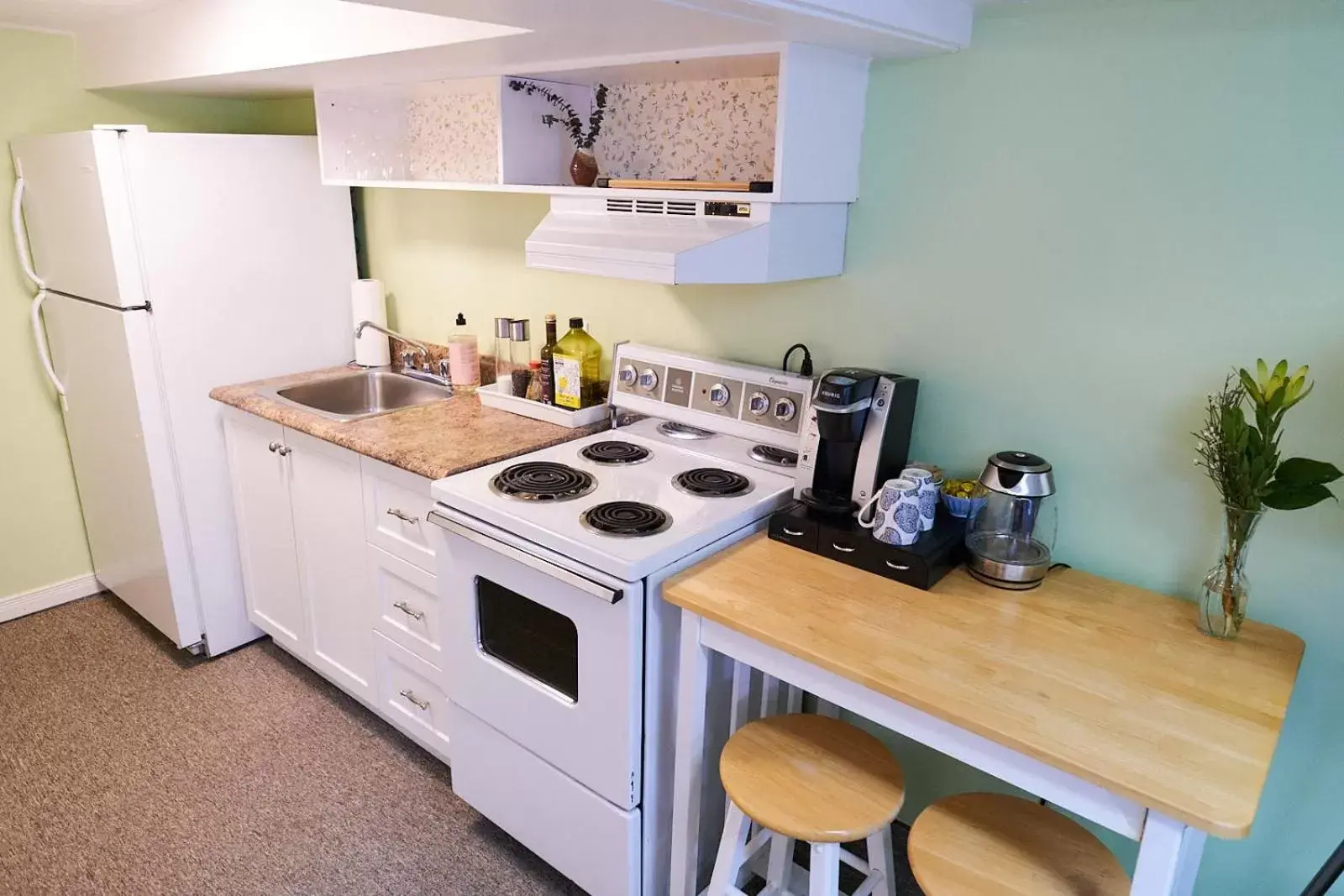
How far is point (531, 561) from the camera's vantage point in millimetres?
1671

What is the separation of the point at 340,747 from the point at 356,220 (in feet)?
6.00

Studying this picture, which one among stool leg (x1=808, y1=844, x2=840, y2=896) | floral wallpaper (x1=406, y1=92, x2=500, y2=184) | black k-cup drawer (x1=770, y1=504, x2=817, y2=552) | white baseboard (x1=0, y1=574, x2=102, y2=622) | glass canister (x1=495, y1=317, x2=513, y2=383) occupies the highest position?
floral wallpaper (x1=406, y1=92, x2=500, y2=184)

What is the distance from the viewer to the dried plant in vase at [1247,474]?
1.36 meters

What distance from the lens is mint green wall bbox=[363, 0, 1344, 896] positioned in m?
1.42

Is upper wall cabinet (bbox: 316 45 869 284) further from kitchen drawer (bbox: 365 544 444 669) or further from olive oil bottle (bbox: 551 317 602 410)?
kitchen drawer (bbox: 365 544 444 669)

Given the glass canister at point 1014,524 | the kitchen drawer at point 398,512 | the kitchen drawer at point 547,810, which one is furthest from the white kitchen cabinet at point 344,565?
the glass canister at point 1014,524

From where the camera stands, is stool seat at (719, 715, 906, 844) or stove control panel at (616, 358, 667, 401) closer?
stool seat at (719, 715, 906, 844)

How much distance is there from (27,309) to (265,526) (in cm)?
122

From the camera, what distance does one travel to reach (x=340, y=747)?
2426 mm

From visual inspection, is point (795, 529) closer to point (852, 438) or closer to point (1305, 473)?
point (852, 438)

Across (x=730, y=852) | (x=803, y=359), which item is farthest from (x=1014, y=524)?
(x=730, y=852)

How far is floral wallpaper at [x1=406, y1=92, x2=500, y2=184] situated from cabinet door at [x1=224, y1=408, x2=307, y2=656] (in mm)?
941

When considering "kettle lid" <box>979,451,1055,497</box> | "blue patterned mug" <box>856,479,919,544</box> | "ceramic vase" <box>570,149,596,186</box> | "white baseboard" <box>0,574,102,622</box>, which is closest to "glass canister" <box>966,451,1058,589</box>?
"kettle lid" <box>979,451,1055,497</box>

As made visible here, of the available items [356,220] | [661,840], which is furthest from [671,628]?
[356,220]
